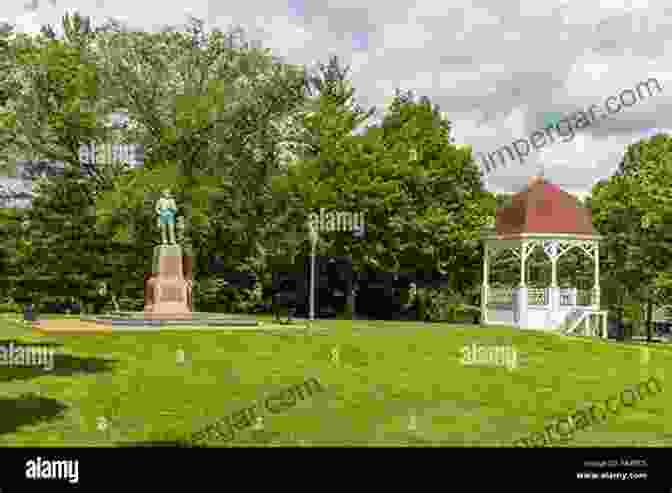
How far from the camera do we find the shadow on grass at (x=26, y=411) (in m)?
16.8

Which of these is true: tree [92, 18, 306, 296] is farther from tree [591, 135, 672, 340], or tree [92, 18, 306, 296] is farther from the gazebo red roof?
tree [591, 135, 672, 340]

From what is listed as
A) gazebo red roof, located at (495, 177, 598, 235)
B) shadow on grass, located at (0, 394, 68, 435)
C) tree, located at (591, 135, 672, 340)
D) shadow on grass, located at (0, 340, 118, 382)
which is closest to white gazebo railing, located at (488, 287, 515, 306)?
gazebo red roof, located at (495, 177, 598, 235)

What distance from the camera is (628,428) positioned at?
1922 cm

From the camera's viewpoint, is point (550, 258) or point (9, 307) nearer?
point (550, 258)

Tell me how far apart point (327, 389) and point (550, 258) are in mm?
22989

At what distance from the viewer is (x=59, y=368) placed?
22672mm

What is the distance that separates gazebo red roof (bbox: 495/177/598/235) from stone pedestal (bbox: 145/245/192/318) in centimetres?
1525

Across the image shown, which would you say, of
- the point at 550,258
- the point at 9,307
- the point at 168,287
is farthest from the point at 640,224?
the point at 9,307

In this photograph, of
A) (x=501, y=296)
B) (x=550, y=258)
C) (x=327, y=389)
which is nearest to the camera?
(x=327, y=389)

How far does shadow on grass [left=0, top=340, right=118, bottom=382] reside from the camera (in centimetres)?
2173

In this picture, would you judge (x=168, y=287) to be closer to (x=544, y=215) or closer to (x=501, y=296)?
(x=501, y=296)
